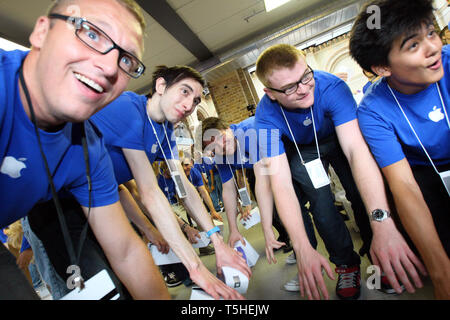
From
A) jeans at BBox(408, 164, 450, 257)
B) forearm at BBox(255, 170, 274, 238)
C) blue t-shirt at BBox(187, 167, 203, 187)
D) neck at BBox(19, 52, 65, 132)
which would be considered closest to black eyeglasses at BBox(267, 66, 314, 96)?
forearm at BBox(255, 170, 274, 238)

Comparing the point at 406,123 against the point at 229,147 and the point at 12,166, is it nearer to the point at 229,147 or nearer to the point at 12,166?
the point at 229,147

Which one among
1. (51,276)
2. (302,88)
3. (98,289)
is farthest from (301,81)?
(51,276)

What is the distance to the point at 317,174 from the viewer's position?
1.38 m

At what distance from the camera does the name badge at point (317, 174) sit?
4.49 ft

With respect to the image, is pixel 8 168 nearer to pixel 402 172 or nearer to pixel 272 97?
pixel 272 97

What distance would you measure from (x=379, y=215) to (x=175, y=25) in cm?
424

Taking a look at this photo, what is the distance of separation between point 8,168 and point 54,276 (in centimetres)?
80

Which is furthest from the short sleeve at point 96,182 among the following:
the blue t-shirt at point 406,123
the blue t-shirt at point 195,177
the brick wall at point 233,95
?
the brick wall at point 233,95

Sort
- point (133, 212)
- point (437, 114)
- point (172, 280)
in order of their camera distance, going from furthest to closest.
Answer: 1. point (172, 280)
2. point (133, 212)
3. point (437, 114)

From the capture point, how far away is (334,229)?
146 cm

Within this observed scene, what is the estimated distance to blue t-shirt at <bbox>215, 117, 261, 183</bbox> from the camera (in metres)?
2.18

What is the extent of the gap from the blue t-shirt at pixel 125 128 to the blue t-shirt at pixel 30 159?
0.35 metres

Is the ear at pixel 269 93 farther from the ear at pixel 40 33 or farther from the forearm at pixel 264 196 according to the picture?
the ear at pixel 40 33
